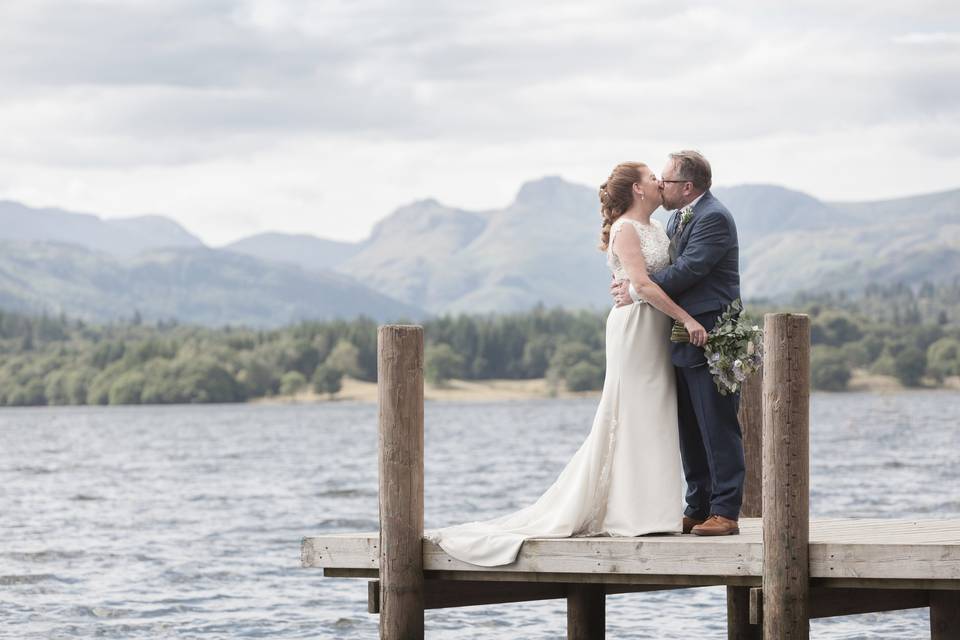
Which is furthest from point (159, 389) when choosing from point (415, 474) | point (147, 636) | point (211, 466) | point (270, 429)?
point (415, 474)

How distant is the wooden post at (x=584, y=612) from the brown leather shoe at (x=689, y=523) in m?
2.40

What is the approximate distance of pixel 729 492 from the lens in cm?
1135

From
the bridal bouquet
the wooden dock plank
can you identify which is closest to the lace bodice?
the bridal bouquet

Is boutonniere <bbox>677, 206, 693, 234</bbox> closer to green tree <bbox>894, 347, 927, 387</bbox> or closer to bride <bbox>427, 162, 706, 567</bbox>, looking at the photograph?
bride <bbox>427, 162, 706, 567</bbox>

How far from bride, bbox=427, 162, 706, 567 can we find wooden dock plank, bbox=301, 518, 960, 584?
238 mm

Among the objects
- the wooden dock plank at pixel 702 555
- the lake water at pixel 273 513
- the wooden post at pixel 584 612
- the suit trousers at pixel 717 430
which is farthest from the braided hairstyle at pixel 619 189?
the lake water at pixel 273 513

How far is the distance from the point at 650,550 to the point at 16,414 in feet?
623

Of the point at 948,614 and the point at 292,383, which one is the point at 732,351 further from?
the point at 292,383

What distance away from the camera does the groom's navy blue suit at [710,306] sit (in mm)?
11148

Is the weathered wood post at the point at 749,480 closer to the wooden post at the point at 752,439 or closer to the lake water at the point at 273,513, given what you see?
the wooden post at the point at 752,439

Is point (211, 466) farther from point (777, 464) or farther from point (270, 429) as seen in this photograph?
point (777, 464)

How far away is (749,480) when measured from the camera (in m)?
14.3

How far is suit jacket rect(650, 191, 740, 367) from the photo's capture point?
11.1 metres

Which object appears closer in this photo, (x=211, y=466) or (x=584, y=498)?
(x=584, y=498)
